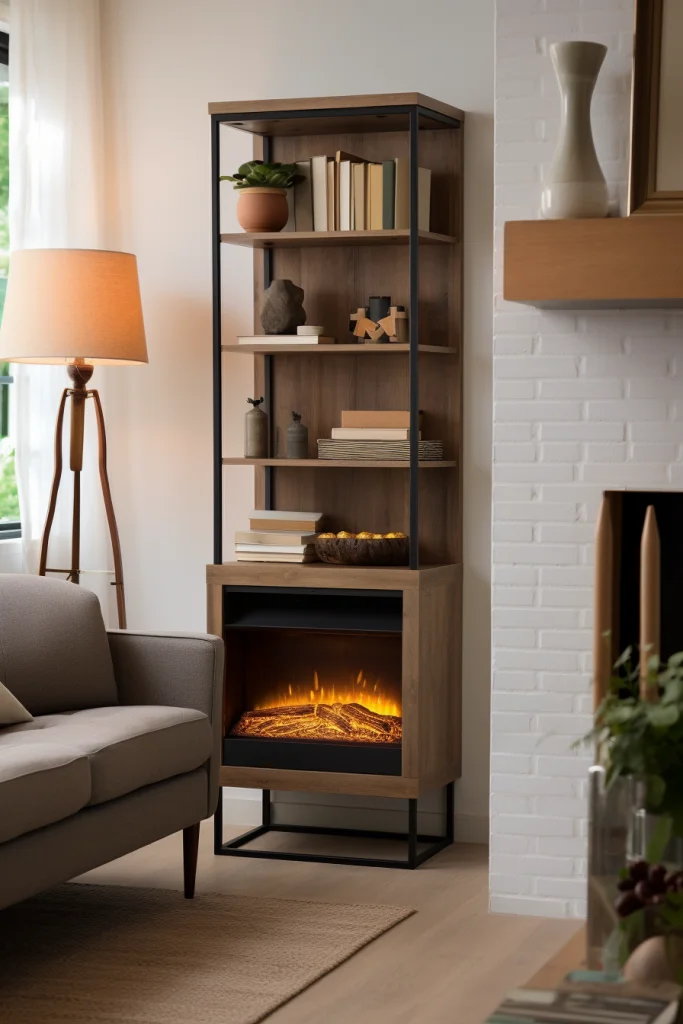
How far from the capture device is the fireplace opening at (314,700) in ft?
14.2

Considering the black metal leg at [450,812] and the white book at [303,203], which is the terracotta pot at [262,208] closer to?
the white book at [303,203]

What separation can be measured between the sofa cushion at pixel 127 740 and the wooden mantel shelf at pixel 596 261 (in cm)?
136

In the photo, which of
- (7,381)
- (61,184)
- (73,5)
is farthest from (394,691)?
(73,5)

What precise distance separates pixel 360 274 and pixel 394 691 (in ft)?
4.29

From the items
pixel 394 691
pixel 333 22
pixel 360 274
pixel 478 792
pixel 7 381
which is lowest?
pixel 478 792

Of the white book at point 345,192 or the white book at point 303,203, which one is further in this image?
the white book at point 303,203

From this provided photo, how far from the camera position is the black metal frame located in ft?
14.2

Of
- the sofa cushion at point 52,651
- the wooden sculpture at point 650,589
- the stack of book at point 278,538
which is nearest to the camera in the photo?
the wooden sculpture at point 650,589

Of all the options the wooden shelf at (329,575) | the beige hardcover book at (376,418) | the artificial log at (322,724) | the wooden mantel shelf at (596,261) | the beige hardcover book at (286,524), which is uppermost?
the wooden mantel shelf at (596,261)

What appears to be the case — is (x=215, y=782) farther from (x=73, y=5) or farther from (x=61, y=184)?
(x=73, y=5)

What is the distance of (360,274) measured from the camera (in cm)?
468

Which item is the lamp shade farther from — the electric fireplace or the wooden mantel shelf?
the wooden mantel shelf

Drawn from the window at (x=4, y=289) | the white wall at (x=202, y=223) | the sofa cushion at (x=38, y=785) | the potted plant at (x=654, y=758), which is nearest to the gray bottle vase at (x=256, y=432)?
the white wall at (x=202, y=223)

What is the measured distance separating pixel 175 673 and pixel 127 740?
0.44 meters
